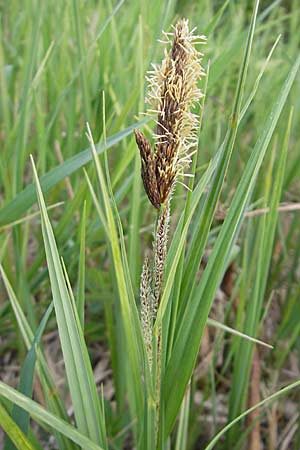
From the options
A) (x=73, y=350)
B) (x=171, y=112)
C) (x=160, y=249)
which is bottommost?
(x=73, y=350)

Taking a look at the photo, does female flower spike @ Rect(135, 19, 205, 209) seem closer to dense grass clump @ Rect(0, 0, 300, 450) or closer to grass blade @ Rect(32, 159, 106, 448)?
dense grass clump @ Rect(0, 0, 300, 450)

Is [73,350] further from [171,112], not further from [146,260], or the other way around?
[171,112]

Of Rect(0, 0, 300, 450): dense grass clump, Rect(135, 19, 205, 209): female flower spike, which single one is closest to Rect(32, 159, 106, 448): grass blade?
Rect(0, 0, 300, 450): dense grass clump

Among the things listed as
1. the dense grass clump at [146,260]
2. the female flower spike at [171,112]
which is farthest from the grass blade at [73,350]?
the female flower spike at [171,112]

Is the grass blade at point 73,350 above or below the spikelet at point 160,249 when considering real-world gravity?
below

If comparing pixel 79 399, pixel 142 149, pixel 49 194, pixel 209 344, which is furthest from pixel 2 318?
pixel 142 149

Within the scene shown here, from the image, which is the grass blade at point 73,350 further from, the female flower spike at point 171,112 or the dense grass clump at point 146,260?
the female flower spike at point 171,112

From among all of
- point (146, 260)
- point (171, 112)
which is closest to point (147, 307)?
point (146, 260)
